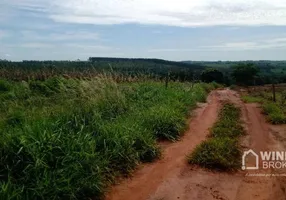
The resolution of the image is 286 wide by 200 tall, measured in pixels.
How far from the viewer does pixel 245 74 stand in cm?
4838

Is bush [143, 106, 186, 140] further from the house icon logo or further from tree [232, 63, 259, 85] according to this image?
tree [232, 63, 259, 85]

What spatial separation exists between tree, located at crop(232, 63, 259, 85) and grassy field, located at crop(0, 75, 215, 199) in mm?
40924

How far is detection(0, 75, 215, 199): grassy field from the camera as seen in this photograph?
177 inches

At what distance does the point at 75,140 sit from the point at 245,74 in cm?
4549

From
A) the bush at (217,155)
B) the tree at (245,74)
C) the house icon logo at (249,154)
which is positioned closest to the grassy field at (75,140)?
the bush at (217,155)

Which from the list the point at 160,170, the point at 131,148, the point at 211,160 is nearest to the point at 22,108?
the point at 131,148

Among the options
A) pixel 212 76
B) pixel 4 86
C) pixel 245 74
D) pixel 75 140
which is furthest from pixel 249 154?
pixel 212 76

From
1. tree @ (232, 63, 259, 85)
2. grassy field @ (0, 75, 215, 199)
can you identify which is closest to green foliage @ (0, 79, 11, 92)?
grassy field @ (0, 75, 215, 199)

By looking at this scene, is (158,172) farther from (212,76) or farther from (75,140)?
(212,76)

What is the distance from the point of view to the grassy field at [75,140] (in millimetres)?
4496

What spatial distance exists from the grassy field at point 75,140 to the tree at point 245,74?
40.9m

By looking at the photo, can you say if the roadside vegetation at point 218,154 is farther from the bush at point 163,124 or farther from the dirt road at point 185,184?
the bush at point 163,124

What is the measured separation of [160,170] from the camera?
5965mm

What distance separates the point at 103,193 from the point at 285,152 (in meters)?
4.04
